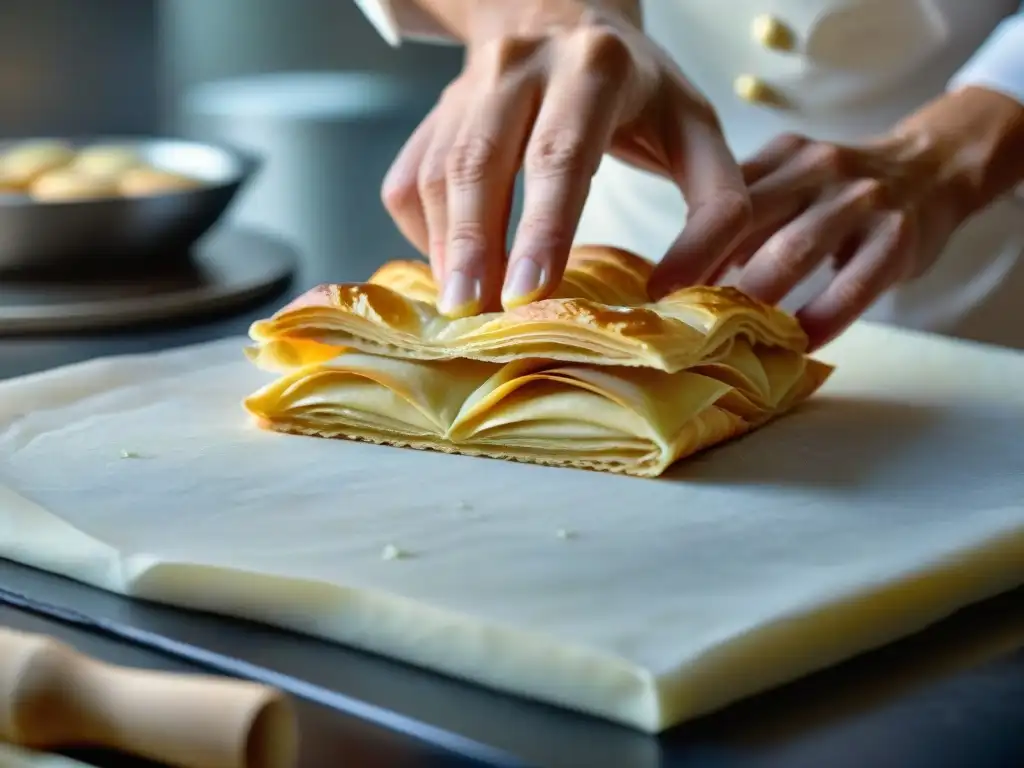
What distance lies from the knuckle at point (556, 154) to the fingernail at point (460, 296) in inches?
3.9

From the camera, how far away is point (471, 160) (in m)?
1.07

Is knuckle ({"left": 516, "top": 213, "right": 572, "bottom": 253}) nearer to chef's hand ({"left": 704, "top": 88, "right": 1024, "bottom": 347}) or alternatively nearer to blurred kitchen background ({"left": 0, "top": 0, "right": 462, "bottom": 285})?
chef's hand ({"left": 704, "top": 88, "right": 1024, "bottom": 347})

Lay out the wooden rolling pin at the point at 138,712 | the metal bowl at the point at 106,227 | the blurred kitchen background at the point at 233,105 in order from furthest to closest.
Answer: the blurred kitchen background at the point at 233,105 < the metal bowl at the point at 106,227 < the wooden rolling pin at the point at 138,712

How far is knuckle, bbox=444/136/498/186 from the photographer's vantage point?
1069 mm

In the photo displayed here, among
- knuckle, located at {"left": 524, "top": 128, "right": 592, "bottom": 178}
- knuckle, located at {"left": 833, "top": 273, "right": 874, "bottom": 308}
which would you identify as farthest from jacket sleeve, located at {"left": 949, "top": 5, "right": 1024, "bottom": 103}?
knuckle, located at {"left": 524, "top": 128, "right": 592, "bottom": 178}

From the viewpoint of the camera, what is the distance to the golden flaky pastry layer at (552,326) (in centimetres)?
93

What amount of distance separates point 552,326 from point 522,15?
1.93ft

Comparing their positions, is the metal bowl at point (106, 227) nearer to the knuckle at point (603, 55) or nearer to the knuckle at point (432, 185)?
the knuckle at point (432, 185)

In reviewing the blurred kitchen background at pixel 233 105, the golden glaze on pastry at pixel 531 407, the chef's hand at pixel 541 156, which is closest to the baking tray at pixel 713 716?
the golden glaze on pastry at pixel 531 407

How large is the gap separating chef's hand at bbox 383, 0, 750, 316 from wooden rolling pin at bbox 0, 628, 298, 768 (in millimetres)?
505

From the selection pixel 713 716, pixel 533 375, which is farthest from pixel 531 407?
pixel 713 716

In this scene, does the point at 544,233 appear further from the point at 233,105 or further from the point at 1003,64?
the point at 233,105

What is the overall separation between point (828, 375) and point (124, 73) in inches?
69.7

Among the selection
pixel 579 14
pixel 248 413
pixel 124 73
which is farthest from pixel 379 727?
pixel 124 73
